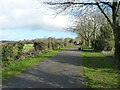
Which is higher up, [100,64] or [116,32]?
[116,32]

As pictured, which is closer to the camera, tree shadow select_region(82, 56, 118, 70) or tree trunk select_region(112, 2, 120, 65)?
tree shadow select_region(82, 56, 118, 70)

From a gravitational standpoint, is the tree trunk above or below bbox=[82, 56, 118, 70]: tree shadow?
above

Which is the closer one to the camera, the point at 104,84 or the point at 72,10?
the point at 104,84

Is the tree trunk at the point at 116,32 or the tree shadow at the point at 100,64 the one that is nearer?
the tree shadow at the point at 100,64

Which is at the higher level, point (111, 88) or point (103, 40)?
point (103, 40)

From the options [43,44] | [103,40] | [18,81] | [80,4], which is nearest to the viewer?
[18,81]

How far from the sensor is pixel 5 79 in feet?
24.1

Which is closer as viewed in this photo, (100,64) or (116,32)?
(100,64)

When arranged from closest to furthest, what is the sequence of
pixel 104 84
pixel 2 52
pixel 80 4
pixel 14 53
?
pixel 104 84
pixel 2 52
pixel 14 53
pixel 80 4

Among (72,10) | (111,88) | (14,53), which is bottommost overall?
(111,88)

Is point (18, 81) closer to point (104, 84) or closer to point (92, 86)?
point (92, 86)

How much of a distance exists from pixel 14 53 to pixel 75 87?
783 centimetres

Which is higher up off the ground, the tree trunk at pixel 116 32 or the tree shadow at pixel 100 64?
the tree trunk at pixel 116 32

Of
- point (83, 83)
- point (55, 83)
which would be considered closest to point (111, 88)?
point (83, 83)
